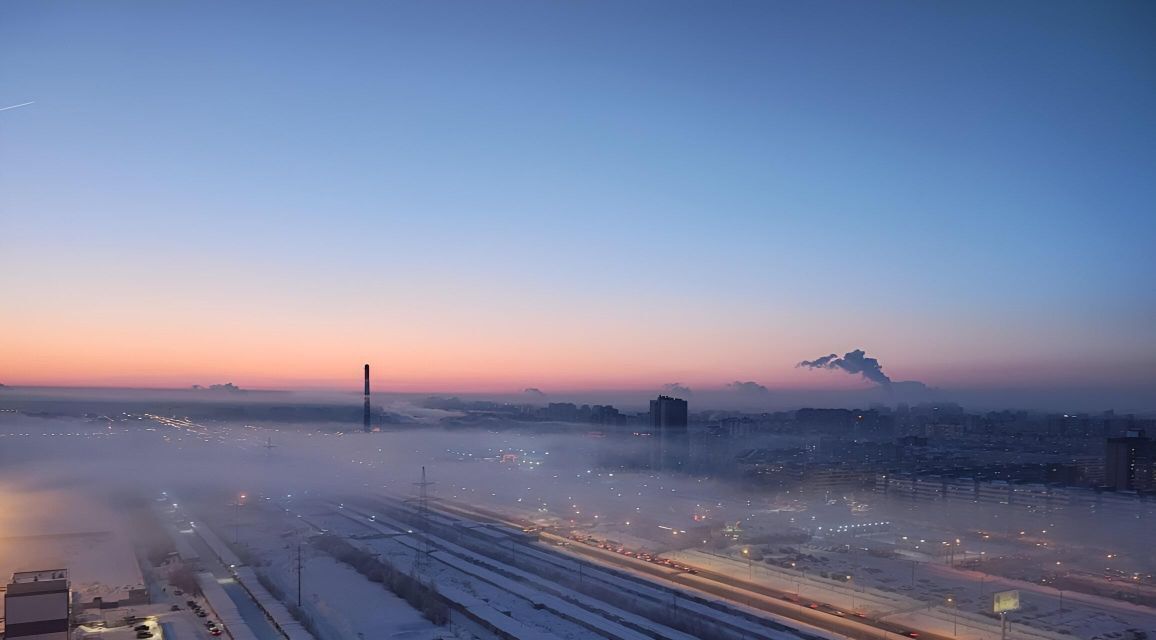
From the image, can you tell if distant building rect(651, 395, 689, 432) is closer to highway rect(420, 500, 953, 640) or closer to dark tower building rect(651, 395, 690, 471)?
dark tower building rect(651, 395, 690, 471)

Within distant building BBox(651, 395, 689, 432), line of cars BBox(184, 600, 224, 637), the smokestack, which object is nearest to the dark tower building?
distant building BBox(651, 395, 689, 432)

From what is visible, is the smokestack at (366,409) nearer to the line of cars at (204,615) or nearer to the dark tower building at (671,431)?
the dark tower building at (671,431)

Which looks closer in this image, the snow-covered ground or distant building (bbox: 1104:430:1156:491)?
the snow-covered ground

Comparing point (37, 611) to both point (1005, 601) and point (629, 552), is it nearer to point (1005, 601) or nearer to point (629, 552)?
point (629, 552)

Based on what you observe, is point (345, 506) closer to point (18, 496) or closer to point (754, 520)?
point (18, 496)

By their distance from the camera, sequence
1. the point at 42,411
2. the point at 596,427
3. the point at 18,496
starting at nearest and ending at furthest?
1. the point at 18,496
2. the point at 42,411
3. the point at 596,427


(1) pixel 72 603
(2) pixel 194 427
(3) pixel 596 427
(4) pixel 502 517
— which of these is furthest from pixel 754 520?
(2) pixel 194 427
